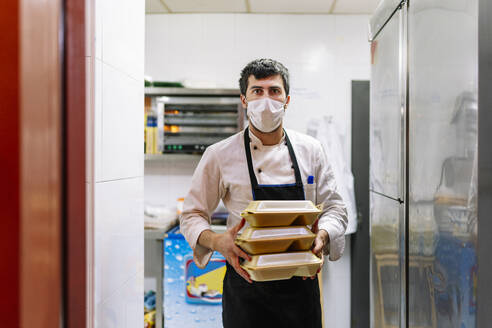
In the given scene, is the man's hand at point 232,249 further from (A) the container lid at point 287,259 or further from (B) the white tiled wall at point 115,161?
(B) the white tiled wall at point 115,161

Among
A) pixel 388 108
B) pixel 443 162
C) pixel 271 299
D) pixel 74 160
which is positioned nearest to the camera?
pixel 74 160

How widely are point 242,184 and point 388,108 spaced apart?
0.75 m

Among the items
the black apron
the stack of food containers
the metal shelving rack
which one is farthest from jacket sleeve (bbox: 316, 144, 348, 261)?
the metal shelving rack

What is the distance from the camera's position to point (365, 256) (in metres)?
2.76

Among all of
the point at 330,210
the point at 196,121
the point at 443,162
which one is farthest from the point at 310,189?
the point at 196,121

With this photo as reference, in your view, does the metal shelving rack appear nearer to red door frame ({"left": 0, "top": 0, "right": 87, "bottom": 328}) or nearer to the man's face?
the man's face

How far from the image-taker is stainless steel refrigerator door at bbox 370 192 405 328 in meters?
1.49

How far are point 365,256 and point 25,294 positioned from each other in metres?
2.48

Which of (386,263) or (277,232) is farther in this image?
(386,263)

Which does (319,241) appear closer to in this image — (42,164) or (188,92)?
(42,164)

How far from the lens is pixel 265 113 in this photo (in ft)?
4.45

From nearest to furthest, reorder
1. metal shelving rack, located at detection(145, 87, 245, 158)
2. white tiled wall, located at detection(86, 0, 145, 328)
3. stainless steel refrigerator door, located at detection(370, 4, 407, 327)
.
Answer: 1. white tiled wall, located at detection(86, 0, 145, 328)
2. stainless steel refrigerator door, located at detection(370, 4, 407, 327)
3. metal shelving rack, located at detection(145, 87, 245, 158)

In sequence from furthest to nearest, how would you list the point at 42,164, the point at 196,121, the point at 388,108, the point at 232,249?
1. the point at 196,121
2. the point at 388,108
3. the point at 232,249
4. the point at 42,164

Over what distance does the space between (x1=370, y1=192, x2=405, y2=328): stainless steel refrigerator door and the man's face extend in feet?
2.14
